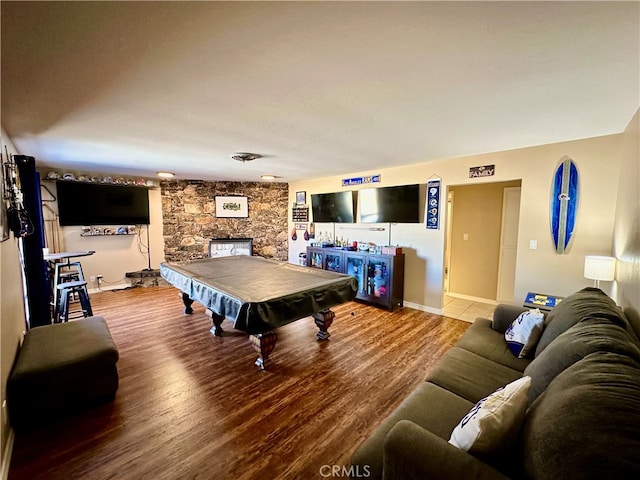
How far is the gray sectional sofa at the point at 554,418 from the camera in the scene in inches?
30.0

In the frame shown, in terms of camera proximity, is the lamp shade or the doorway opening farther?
the doorway opening

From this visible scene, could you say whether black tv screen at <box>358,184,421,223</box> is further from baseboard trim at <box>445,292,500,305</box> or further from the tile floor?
baseboard trim at <box>445,292,500,305</box>

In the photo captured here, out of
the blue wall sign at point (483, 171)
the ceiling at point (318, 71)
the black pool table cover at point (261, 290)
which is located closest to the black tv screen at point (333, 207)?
the black pool table cover at point (261, 290)

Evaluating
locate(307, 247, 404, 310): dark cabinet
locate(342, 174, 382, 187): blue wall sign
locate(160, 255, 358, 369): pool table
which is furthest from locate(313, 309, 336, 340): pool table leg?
locate(342, 174, 382, 187): blue wall sign

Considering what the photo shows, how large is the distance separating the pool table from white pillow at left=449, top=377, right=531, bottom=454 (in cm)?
160

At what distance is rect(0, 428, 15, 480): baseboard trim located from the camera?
4.98 ft

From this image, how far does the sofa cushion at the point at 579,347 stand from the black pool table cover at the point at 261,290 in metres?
1.74

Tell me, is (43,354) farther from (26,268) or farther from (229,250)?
(229,250)

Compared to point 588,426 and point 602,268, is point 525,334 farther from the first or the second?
point 588,426

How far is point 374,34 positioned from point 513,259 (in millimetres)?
4622

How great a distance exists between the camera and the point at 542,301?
292 centimetres

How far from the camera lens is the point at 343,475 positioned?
1.58 meters

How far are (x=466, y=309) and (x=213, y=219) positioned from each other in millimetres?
5487

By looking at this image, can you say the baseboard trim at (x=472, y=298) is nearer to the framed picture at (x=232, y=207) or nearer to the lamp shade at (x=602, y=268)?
the lamp shade at (x=602, y=268)
